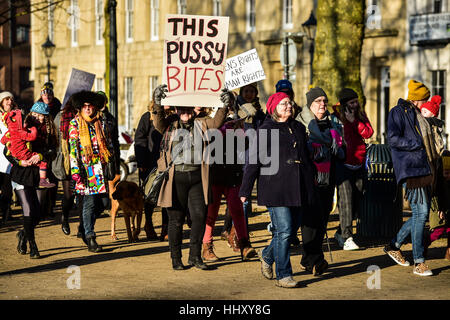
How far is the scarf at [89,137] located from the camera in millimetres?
11125

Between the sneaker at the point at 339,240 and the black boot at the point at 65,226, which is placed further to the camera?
the black boot at the point at 65,226

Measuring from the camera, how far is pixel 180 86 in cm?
988

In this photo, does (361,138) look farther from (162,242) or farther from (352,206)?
(162,242)

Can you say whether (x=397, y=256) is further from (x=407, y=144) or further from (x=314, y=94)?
(x=314, y=94)

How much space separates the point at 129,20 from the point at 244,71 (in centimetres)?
3014

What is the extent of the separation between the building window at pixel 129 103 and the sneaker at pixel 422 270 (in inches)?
1262

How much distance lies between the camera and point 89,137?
11.1 metres

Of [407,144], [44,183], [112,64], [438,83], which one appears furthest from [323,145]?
[438,83]

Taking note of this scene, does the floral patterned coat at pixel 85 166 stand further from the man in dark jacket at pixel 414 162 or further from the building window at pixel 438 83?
the building window at pixel 438 83

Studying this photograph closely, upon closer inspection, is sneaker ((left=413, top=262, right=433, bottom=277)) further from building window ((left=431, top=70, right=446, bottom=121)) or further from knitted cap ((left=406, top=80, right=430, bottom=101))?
building window ((left=431, top=70, right=446, bottom=121))

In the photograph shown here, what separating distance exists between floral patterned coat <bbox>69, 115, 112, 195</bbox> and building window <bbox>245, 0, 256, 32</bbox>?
1012 inches

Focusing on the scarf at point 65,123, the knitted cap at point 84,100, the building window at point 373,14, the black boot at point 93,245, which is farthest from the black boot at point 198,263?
the building window at point 373,14
